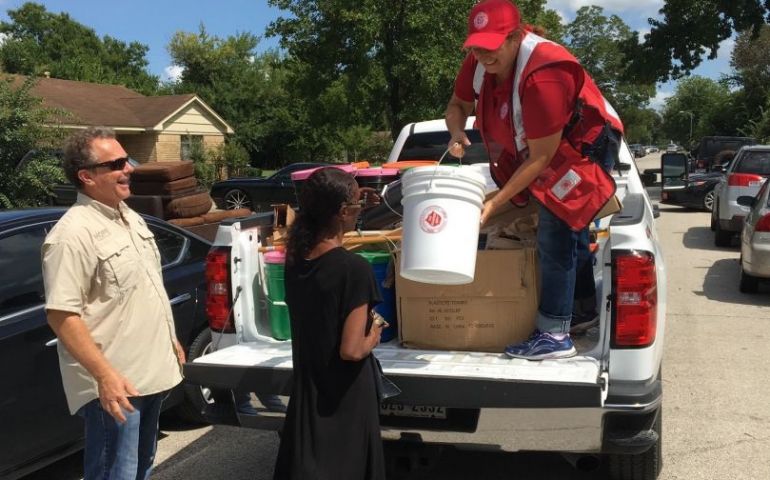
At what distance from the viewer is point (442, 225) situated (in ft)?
9.89

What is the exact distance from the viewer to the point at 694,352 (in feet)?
21.1

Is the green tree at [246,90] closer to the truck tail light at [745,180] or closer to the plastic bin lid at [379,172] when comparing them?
the truck tail light at [745,180]

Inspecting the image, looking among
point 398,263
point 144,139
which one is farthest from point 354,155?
point 398,263

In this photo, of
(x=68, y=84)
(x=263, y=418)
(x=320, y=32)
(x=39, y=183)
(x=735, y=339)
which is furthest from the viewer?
(x=68, y=84)

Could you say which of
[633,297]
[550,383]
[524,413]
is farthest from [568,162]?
[524,413]

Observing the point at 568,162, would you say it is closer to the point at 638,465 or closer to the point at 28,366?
the point at 638,465

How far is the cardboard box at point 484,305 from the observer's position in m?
3.37

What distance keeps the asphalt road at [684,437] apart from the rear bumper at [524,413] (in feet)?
2.56

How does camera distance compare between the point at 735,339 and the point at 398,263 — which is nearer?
the point at 398,263

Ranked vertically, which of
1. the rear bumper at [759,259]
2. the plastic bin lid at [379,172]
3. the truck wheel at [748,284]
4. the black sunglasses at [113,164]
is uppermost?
the black sunglasses at [113,164]

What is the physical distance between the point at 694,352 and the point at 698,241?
801 centimetres

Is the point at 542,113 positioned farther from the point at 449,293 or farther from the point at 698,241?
the point at 698,241

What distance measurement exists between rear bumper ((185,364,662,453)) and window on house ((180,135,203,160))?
102 feet

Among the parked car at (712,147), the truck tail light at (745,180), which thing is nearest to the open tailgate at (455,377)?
the truck tail light at (745,180)
